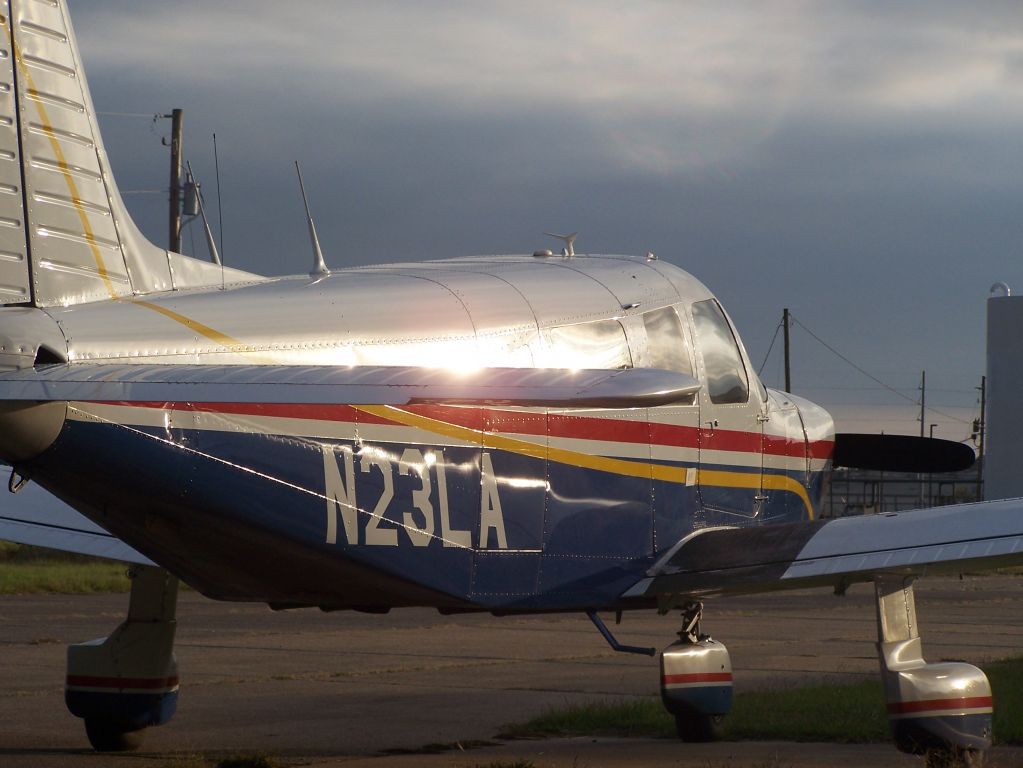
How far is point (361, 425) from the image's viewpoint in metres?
7.71

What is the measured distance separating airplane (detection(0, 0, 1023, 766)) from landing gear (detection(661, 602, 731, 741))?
2cm

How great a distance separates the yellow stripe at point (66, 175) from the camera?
8375mm

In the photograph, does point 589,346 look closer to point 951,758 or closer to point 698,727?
point 698,727

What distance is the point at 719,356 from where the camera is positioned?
411 inches

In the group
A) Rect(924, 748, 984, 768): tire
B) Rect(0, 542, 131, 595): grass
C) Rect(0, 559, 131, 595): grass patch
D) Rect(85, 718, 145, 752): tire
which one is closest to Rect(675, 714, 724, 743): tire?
Rect(924, 748, 984, 768): tire

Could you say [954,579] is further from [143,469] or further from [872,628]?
[143,469]

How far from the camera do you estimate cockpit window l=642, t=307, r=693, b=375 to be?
9.70 m

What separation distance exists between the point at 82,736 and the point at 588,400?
20.4 ft

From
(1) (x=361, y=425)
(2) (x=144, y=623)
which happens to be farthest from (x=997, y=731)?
(2) (x=144, y=623)

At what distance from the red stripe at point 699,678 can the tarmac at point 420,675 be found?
17.5 inches

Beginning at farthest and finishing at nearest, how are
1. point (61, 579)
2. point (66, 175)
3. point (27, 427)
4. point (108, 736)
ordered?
point (61, 579) → point (108, 736) → point (66, 175) → point (27, 427)

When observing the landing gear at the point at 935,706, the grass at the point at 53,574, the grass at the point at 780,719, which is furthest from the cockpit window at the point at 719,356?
the grass at the point at 53,574

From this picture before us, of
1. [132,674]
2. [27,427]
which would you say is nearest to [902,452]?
[132,674]

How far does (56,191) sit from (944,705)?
19.8ft
